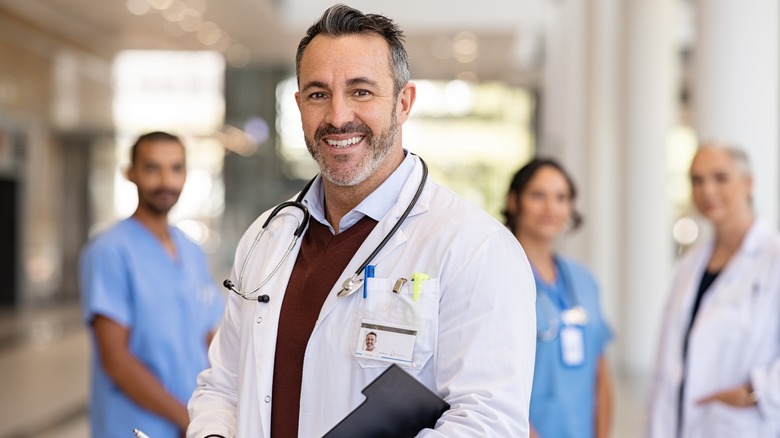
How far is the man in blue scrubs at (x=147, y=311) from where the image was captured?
9.97 ft

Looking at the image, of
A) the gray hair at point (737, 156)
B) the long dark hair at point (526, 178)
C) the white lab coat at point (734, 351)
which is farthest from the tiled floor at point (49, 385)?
the gray hair at point (737, 156)

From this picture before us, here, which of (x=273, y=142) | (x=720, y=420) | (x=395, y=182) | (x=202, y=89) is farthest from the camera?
(x=273, y=142)

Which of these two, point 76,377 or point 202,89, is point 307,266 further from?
point 202,89

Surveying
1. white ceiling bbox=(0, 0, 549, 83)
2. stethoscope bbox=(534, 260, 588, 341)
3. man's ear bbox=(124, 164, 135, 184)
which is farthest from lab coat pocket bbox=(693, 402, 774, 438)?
white ceiling bbox=(0, 0, 549, 83)

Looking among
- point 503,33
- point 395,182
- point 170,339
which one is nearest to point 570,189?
point 170,339

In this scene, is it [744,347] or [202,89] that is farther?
[202,89]

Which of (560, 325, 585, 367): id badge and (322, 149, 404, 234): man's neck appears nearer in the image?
(322, 149, 404, 234): man's neck

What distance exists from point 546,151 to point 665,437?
43.0 ft

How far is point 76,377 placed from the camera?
29.2ft

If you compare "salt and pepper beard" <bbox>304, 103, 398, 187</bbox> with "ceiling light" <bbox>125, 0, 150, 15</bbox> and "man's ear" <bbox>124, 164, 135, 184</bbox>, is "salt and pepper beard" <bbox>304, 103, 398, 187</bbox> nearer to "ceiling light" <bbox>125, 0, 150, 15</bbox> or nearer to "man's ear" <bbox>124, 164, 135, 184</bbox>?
"man's ear" <bbox>124, 164, 135, 184</bbox>

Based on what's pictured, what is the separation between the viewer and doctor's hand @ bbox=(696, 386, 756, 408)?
301cm

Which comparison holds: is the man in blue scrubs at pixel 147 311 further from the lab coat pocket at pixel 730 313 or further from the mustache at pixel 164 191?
the lab coat pocket at pixel 730 313

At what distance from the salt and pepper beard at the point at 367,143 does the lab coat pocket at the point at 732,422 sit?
5.96ft

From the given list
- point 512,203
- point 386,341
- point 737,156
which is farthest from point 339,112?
point 737,156
